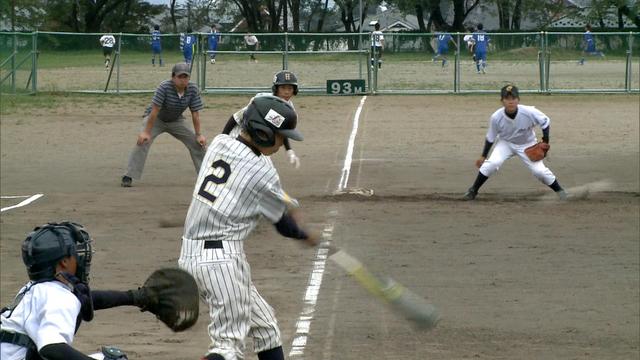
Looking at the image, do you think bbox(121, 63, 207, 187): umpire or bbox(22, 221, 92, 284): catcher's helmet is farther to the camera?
bbox(121, 63, 207, 187): umpire

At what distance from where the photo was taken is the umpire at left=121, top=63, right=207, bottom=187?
15508 mm

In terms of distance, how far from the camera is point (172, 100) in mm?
15656

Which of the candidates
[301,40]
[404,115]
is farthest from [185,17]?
[404,115]

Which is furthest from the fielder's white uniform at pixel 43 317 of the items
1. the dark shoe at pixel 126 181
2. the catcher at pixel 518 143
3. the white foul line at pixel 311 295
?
the dark shoe at pixel 126 181

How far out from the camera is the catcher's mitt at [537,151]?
14812 millimetres

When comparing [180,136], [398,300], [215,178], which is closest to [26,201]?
[180,136]

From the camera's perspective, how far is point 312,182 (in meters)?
16.8

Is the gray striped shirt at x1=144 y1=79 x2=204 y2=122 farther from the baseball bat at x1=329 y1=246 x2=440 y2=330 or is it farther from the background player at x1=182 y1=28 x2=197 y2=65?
the background player at x1=182 y1=28 x2=197 y2=65

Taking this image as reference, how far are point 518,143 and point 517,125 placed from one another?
0.99 feet

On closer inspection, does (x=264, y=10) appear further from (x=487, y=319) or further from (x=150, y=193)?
(x=487, y=319)

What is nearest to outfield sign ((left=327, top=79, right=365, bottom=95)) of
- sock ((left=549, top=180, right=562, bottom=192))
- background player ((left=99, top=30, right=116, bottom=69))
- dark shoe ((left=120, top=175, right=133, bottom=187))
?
background player ((left=99, top=30, right=116, bottom=69))

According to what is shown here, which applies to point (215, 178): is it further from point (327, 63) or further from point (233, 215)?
point (327, 63)

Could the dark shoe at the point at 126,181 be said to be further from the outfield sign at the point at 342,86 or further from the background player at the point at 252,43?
the background player at the point at 252,43

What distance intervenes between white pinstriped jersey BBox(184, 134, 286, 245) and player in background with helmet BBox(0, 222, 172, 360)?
5.20ft
